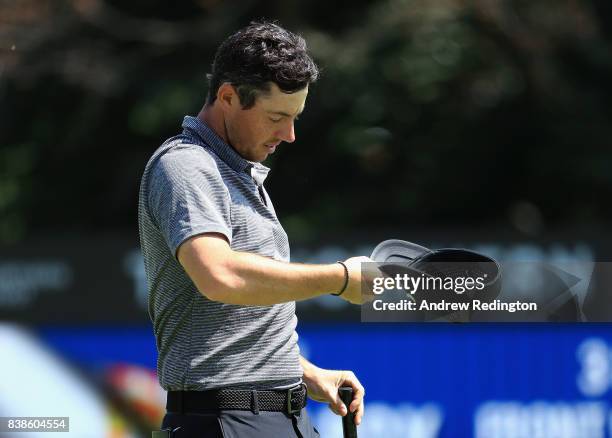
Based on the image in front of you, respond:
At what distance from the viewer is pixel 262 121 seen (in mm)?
2900

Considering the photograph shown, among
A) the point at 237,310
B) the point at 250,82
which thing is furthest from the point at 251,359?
the point at 250,82

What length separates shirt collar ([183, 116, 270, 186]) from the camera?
113 inches

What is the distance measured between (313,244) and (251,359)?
14.0 ft

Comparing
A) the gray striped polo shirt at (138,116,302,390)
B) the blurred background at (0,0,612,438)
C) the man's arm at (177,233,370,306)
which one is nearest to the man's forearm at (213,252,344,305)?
the man's arm at (177,233,370,306)

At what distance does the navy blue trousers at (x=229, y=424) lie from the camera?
277cm

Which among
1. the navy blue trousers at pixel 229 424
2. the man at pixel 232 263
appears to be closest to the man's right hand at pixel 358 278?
the man at pixel 232 263

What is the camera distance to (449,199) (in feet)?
33.1

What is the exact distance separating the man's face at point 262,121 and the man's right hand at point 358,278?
1.32 ft

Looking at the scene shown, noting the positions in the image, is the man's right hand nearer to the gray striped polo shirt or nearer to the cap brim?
the cap brim

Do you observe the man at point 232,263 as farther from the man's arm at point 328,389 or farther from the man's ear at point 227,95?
the man's arm at point 328,389

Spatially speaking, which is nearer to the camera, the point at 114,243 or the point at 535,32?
the point at 114,243

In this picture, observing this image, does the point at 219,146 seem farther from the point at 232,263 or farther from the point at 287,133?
the point at 232,263

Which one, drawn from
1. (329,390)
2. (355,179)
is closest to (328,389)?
(329,390)

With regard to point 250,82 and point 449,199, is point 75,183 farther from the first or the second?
point 250,82
